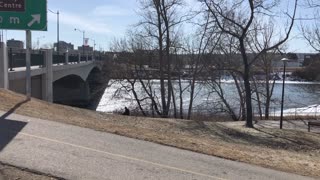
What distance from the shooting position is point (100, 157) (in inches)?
329

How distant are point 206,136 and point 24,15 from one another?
760 centimetres

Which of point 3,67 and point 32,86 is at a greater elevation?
point 3,67

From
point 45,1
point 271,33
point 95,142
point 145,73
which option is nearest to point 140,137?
point 95,142

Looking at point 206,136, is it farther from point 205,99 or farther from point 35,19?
point 205,99

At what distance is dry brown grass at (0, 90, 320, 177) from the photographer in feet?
35.9

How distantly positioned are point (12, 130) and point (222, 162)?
13.3 feet

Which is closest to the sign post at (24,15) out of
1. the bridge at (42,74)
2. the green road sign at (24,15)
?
the green road sign at (24,15)

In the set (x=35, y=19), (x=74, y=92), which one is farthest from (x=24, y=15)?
(x=74, y=92)

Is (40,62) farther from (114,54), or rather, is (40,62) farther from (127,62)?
(114,54)

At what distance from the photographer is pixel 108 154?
869cm

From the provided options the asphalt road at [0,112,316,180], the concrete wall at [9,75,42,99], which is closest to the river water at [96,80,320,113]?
the concrete wall at [9,75,42,99]

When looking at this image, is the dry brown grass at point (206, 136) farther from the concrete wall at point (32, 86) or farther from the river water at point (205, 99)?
the river water at point (205, 99)

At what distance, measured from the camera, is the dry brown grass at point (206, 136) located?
10930mm

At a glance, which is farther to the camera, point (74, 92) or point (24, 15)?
point (74, 92)
